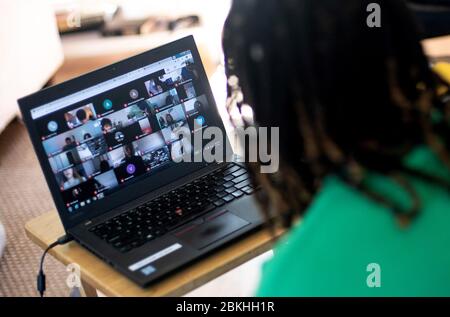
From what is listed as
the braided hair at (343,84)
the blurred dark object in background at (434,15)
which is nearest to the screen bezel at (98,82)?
the braided hair at (343,84)

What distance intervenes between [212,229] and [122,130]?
246 millimetres

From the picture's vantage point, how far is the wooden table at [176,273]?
0.88m

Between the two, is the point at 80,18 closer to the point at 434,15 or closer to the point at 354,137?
the point at 434,15

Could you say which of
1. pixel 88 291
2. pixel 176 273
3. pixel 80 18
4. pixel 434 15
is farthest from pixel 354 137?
pixel 80 18

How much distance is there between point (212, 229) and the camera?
0.97 meters

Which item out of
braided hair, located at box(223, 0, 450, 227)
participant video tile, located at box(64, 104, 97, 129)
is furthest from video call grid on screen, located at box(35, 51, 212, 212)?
braided hair, located at box(223, 0, 450, 227)

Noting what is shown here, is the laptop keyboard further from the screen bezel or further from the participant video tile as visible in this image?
the participant video tile

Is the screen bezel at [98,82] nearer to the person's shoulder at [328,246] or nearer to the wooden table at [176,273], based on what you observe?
the wooden table at [176,273]

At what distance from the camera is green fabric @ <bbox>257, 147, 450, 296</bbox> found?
65cm

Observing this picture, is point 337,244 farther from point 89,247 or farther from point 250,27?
point 89,247

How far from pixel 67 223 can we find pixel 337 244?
1.71 feet

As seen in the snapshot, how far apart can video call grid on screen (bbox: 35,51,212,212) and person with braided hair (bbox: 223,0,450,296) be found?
17.0 inches
